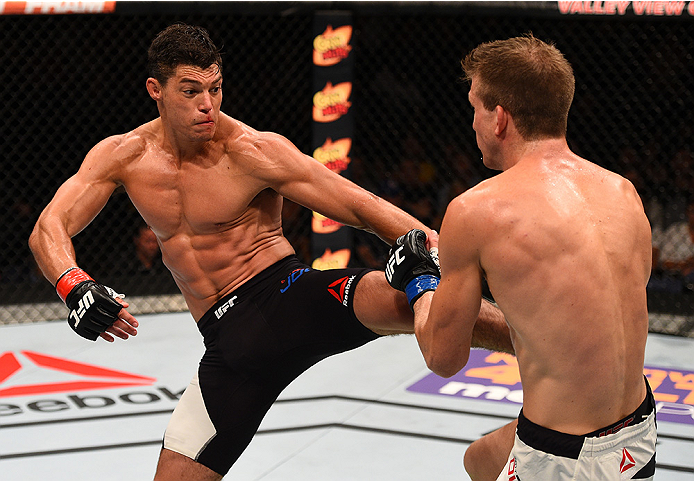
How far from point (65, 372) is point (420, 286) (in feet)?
8.50

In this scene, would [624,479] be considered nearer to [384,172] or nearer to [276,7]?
[276,7]

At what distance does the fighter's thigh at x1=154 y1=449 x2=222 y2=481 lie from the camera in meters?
2.17

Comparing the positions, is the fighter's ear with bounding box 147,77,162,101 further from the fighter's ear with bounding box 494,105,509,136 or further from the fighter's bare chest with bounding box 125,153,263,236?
the fighter's ear with bounding box 494,105,509,136

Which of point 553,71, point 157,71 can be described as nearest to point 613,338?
point 553,71

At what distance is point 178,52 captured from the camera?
2.21 meters

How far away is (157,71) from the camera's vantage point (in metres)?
2.27

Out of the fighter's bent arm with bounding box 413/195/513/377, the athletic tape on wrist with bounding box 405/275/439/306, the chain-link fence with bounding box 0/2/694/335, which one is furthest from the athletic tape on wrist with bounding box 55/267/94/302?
the chain-link fence with bounding box 0/2/694/335

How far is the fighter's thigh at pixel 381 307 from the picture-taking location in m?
2.02

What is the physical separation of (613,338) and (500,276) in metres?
0.23

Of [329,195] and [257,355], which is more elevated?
[329,195]

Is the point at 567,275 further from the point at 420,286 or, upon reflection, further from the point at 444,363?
the point at 420,286

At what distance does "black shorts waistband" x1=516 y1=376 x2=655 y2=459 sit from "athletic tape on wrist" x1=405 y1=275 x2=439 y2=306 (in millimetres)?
406

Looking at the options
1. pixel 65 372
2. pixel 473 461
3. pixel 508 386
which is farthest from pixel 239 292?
pixel 65 372

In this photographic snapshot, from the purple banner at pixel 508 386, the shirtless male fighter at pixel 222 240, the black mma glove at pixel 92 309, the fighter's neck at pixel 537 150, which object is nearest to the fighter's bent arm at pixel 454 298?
the fighter's neck at pixel 537 150
